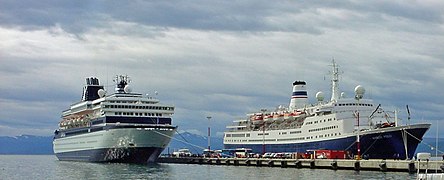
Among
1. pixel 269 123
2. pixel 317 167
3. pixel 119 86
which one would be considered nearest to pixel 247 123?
pixel 269 123

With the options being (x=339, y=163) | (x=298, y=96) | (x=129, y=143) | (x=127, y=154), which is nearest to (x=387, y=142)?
(x=339, y=163)

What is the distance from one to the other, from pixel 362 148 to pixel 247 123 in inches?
1820

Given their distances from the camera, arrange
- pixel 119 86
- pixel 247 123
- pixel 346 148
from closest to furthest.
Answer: pixel 346 148 < pixel 119 86 < pixel 247 123

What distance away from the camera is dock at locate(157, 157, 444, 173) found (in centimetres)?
7875

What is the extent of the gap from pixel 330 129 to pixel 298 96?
3038cm

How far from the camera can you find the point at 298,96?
5492 inches

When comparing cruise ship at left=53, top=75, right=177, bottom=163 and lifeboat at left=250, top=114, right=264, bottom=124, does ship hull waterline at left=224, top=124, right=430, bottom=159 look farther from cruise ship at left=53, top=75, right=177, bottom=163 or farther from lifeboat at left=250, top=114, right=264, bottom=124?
lifeboat at left=250, top=114, right=264, bottom=124

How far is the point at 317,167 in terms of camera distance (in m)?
96.4

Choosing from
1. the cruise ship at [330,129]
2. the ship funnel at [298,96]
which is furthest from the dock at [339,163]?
the ship funnel at [298,96]

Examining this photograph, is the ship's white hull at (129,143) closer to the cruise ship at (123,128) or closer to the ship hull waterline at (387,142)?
the cruise ship at (123,128)

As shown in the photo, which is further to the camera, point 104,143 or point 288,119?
point 288,119

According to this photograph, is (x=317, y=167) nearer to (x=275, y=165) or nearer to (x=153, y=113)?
(x=275, y=165)

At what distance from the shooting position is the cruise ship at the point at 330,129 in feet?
324

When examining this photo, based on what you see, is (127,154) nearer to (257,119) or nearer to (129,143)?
(129,143)
